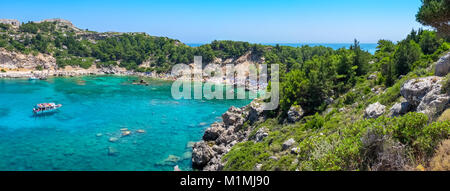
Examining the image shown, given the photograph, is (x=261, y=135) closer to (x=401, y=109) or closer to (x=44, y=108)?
(x=401, y=109)

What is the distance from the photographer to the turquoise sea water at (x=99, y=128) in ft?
98.0

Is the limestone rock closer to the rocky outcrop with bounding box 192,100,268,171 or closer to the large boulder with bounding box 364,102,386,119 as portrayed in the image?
the rocky outcrop with bounding box 192,100,268,171

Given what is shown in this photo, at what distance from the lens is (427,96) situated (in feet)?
47.1

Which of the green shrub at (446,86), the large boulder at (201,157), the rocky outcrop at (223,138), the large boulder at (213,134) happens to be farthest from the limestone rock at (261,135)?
the green shrub at (446,86)

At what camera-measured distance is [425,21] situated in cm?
1616

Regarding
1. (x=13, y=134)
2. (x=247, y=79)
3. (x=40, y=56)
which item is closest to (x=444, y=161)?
(x=13, y=134)

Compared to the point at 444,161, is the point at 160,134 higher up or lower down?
lower down

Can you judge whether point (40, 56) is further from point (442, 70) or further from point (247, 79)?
point (442, 70)

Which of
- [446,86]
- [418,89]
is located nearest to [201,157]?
[418,89]

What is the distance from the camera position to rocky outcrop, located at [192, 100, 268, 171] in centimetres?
2866

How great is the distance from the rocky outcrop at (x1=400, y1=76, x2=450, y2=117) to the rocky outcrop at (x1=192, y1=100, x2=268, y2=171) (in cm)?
1475

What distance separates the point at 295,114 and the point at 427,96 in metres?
16.8

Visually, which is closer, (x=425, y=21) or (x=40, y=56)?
(x=425, y=21)
